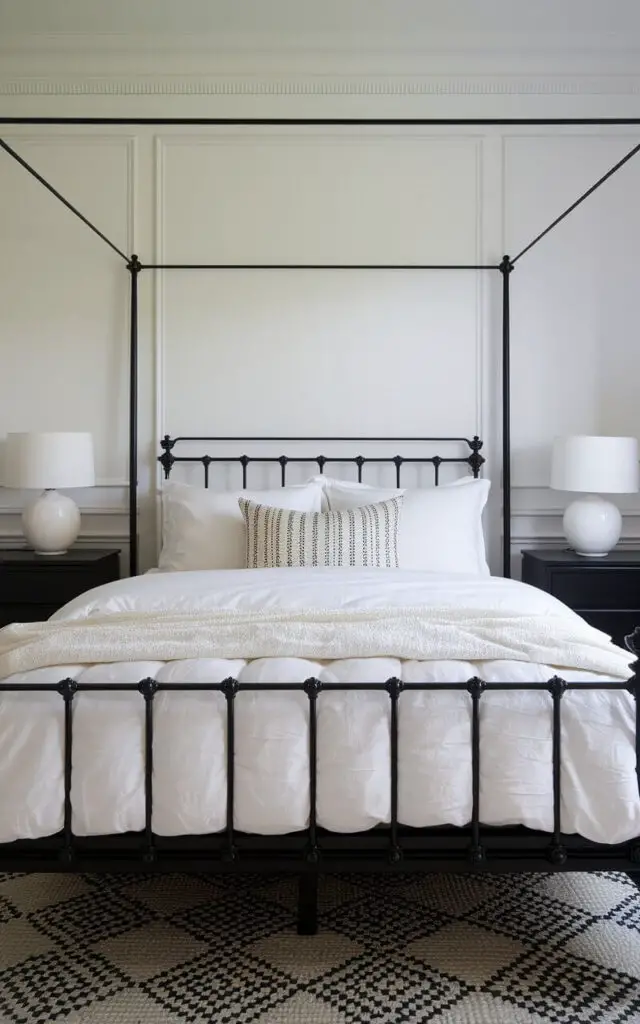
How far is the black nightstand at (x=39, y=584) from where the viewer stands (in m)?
3.36

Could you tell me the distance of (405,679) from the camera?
5.87 feet

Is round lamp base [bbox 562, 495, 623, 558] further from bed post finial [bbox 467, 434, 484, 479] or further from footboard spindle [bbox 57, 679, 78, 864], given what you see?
footboard spindle [bbox 57, 679, 78, 864]

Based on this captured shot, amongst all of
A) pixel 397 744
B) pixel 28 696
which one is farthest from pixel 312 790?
pixel 28 696

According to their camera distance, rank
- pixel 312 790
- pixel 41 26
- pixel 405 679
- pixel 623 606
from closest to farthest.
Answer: pixel 312 790
pixel 405 679
pixel 623 606
pixel 41 26

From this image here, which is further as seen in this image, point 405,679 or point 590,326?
point 590,326

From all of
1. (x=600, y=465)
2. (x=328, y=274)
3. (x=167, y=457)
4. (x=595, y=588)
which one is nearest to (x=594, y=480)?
(x=600, y=465)

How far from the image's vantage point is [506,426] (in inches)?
145

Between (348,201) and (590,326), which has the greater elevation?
(348,201)

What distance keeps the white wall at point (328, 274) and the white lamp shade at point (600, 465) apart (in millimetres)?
412

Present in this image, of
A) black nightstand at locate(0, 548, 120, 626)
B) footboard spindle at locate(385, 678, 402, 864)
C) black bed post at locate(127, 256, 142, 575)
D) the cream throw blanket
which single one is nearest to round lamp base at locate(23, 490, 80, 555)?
black nightstand at locate(0, 548, 120, 626)

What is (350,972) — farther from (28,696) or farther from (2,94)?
(2,94)

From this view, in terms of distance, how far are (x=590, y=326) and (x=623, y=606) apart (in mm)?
1302

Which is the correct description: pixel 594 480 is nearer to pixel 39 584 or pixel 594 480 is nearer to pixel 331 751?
pixel 331 751

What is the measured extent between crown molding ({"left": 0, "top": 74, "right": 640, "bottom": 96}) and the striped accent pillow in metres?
2.03
